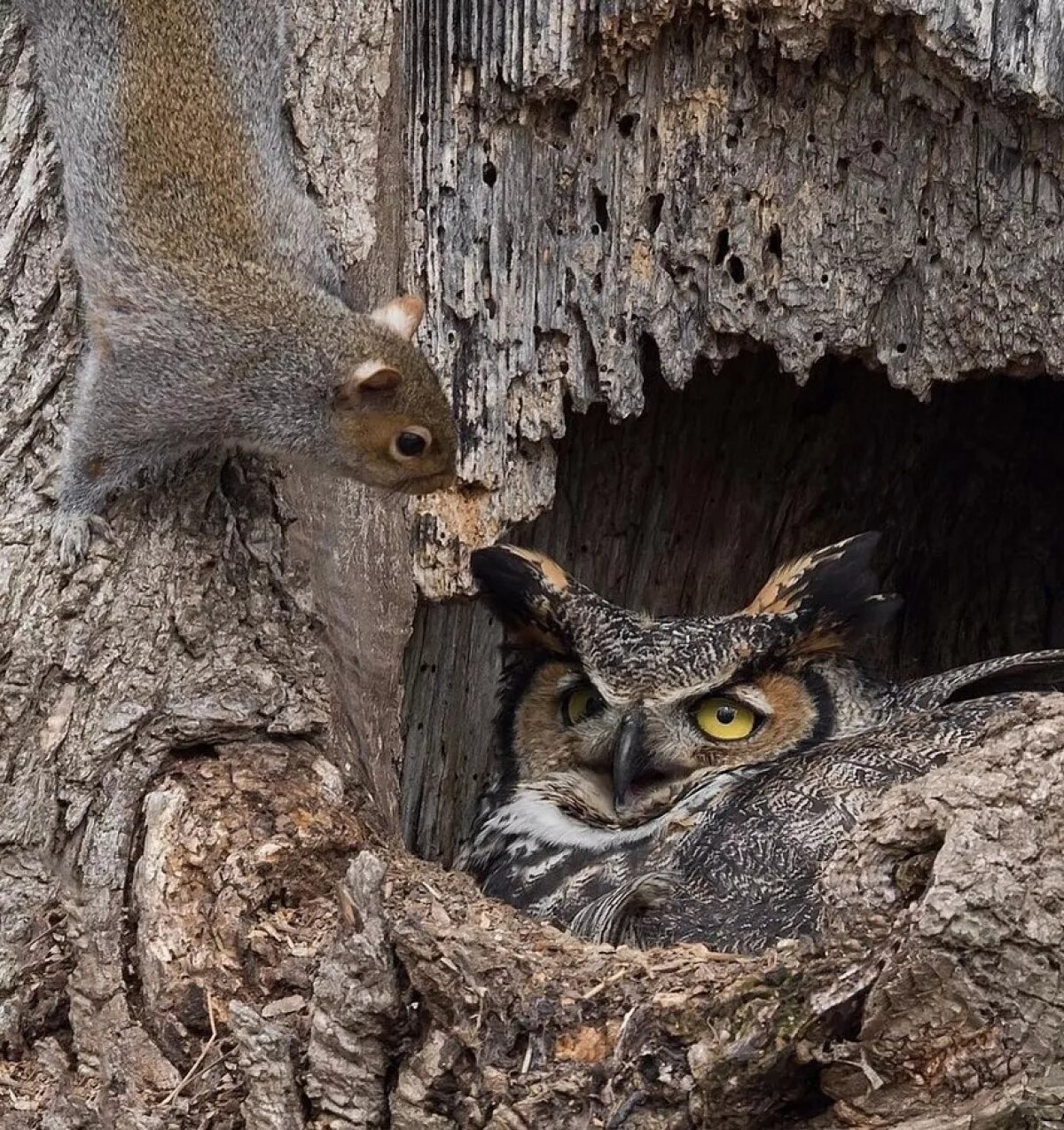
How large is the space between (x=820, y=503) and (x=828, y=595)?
1169 mm

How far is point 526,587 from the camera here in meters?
3.48

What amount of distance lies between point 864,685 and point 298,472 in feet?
4.00

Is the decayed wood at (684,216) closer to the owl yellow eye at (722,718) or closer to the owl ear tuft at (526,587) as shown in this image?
the owl ear tuft at (526,587)

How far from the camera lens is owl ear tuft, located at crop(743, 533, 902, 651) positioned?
342 centimetres

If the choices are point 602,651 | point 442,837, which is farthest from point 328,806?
point 442,837

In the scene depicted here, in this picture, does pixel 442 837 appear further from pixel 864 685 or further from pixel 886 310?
pixel 886 310

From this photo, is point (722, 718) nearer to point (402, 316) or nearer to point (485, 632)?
point (485, 632)

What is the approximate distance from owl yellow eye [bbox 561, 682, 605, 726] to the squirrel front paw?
1073mm

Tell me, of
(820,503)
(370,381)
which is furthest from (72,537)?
(820,503)

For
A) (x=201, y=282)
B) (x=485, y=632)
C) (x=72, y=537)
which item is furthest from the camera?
(x=485, y=632)

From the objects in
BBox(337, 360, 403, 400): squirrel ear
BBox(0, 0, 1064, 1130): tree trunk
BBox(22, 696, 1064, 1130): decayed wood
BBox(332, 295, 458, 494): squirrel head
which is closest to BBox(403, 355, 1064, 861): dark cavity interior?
BBox(0, 0, 1064, 1130): tree trunk

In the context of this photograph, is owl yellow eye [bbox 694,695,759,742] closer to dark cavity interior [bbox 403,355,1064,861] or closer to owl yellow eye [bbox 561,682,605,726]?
owl yellow eye [bbox 561,682,605,726]

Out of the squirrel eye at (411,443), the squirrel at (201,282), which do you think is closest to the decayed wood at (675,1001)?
the squirrel at (201,282)

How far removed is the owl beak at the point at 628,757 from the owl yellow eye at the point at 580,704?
0.51 ft
